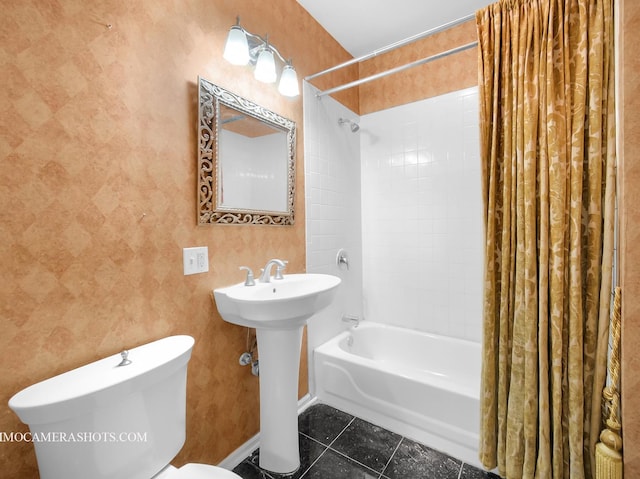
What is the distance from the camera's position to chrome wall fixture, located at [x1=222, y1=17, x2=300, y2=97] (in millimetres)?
1362

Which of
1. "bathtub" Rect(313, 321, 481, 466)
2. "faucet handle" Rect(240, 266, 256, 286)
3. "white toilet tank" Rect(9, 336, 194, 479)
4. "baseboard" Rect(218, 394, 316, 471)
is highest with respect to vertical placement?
"faucet handle" Rect(240, 266, 256, 286)

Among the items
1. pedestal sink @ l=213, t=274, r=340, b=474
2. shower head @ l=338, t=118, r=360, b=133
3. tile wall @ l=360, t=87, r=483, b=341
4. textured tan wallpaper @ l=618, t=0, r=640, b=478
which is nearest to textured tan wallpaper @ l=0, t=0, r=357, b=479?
pedestal sink @ l=213, t=274, r=340, b=474

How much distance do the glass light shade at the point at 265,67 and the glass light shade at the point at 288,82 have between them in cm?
13

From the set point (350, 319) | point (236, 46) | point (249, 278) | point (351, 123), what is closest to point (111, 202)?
point (249, 278)

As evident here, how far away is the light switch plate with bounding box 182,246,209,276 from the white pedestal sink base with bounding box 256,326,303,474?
1.29 ft

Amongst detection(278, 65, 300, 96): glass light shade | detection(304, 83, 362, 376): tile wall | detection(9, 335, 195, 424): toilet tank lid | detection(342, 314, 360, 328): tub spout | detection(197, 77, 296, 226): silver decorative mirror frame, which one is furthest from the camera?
detection(342, 314, 360, 328): tub spout

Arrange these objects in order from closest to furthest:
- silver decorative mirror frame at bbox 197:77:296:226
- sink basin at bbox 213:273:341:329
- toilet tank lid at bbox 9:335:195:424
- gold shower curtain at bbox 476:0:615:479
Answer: toilet tank lid at bbox 9:335:195:424
gold shower curtain at bbox 476:0:615:479
sink basin at bbox 213:273:341:329
silver decorative mirror frame at bbox 197:77:296:226

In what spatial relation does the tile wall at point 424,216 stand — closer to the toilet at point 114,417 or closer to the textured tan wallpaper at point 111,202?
the textured tan wallpaper at point 111,202

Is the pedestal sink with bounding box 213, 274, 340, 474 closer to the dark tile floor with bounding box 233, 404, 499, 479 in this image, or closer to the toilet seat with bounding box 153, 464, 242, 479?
the dark tile floor with bounding box 233, 404, 499, 479

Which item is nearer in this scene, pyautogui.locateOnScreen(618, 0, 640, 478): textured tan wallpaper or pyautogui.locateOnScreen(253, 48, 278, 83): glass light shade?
pyautogui.locateOnScreen(618, 0, 640, 478): textured tan wallpaper

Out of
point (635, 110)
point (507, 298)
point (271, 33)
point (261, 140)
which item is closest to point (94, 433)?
point (261, 140)

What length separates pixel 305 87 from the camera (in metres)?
1.97

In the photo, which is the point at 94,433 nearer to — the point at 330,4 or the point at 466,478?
the point at 466,478

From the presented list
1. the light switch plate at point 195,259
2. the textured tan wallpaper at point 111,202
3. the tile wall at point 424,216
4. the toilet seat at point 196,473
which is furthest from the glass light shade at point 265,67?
the toilet seat at point 196,473
